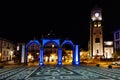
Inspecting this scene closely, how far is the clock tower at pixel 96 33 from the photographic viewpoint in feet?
270

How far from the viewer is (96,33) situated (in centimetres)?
8362

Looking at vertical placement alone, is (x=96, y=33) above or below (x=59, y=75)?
above

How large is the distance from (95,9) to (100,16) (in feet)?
11.6

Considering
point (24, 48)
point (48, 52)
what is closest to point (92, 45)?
point (48, 52)

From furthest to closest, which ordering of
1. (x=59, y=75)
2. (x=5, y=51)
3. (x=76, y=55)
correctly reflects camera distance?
1. (x=5, y=51)
2. (x=76, y=55)
3. (x=59, y=75)

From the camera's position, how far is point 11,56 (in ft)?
257

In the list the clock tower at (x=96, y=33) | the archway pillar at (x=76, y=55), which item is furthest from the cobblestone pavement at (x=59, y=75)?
the clock tower at (x=96, y=33)

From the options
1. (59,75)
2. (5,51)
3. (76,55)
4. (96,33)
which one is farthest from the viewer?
(96,33)

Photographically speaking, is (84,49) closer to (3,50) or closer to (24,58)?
(3,50)

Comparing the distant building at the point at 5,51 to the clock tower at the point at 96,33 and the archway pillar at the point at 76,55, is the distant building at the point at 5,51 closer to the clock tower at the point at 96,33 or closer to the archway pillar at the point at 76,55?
the archway pillar at the point at 76,55

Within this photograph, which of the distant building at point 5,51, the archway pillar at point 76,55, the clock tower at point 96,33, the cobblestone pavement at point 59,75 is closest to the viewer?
the cobblestone pavement at point 59,75

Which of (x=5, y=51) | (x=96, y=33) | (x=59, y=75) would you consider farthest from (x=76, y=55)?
(x=96, y=33)

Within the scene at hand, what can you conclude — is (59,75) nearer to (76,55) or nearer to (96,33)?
(76,55)

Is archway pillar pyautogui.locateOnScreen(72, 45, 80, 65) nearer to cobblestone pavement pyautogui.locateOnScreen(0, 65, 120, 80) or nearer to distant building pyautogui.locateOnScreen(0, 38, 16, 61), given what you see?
distant building pyautogui.locateOnScreen(0, 38, 16, 61)
